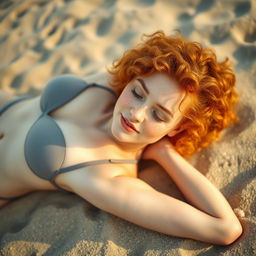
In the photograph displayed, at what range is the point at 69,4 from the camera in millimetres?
3725

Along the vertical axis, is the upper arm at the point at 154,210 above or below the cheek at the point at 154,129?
below

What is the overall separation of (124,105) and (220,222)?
3.19 ft

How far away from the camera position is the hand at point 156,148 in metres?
2.06

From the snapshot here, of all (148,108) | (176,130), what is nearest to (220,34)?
(176,130)

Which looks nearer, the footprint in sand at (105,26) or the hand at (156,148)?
the hand at (156,148)

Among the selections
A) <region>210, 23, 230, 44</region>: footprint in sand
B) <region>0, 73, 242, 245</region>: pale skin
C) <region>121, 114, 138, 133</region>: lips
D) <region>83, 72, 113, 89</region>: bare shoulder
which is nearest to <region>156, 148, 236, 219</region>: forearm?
<region>0, 73, 242, 245</region>: pale skin

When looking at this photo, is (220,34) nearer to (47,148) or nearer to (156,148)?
(156,148)

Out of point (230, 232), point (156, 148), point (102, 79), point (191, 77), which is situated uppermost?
point (191, 77)

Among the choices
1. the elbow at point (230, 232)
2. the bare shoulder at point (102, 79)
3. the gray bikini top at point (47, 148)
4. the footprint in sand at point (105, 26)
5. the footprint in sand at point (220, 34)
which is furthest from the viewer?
the footprint in sand at point (105, 26)

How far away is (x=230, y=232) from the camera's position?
162 centimetres

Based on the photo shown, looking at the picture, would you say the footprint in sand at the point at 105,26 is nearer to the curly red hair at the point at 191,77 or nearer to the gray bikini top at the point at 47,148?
the curly red hair at the point at 191,77

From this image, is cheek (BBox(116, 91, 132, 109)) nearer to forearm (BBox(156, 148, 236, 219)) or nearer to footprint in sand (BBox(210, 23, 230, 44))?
forearm (BBox(156, 148, 236, 219))

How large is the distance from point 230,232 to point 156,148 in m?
0.79

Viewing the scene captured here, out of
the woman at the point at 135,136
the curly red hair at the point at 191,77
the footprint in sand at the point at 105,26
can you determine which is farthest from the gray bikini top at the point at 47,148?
the footprint in sand at the point at 105,26
